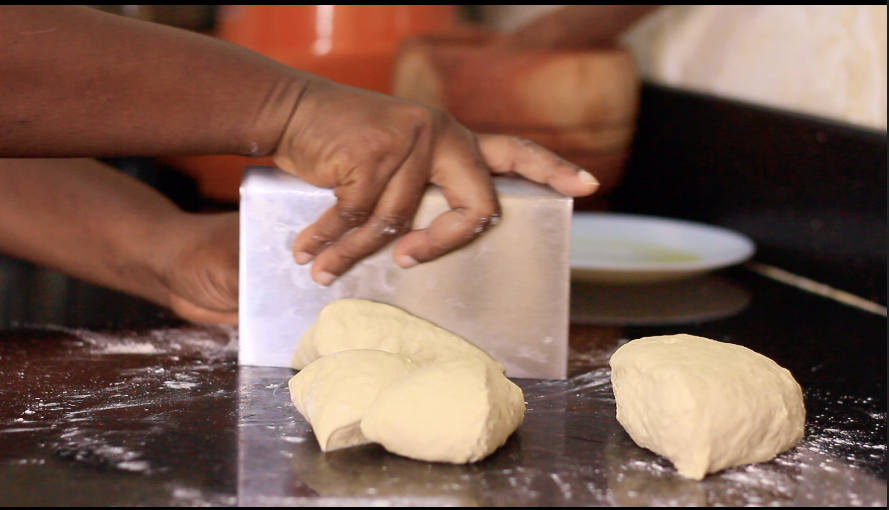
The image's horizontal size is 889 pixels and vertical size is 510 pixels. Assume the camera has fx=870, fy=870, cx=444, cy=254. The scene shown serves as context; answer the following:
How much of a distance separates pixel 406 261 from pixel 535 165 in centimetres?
17

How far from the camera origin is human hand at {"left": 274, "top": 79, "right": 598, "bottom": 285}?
0.81 metres

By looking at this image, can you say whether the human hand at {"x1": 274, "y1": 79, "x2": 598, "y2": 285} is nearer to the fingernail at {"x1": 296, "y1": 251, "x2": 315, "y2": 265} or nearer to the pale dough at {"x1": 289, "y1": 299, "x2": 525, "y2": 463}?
the fingernail at {"x1": 296, "y1": 251, "x2": 315, "y2": 265}

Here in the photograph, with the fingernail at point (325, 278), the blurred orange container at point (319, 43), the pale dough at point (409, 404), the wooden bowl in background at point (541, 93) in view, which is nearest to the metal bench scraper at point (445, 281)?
the fingernail at point (325, 278)

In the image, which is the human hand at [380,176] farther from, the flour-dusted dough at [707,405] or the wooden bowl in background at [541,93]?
the wooden bowl in background at [541,93]

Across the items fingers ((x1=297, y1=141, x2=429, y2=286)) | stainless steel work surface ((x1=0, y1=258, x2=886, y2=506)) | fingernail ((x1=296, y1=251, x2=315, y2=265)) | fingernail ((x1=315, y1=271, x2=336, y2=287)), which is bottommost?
stainless steel work surface ((x1=0, y1=258, x2=886, y2=506))

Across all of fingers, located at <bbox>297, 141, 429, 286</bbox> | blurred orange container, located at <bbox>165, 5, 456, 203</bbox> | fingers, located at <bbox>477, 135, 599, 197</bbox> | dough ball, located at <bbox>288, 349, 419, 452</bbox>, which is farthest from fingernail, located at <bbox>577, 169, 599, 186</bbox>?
blurred orange container, located at <bbox>165, 5, 456, 203</bbox>

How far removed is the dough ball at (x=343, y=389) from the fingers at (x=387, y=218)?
5.5 inches

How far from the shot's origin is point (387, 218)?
824 mm

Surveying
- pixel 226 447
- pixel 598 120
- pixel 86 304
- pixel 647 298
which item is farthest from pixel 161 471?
pixel 598 120

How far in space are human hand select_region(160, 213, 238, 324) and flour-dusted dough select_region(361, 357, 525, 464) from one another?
1.34ft

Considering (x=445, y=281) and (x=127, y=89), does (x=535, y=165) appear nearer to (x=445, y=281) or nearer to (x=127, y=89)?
(x=445, y=281)

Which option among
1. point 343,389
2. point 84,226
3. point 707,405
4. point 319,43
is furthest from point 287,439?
point 319,43

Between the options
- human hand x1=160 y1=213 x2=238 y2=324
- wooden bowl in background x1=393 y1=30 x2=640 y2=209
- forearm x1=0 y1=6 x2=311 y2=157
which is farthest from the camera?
wooden bowl in background x1=393 y1=30 x2=640 y2=209

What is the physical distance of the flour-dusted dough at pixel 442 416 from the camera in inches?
24.2
